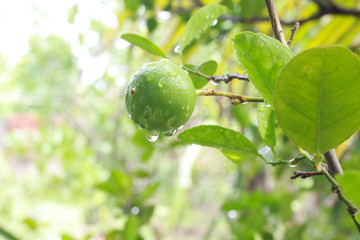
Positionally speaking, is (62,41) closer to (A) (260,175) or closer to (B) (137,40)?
(A) (260,175)

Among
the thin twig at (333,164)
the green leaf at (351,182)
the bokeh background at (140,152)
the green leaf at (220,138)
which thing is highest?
the green leaf at (351,182)

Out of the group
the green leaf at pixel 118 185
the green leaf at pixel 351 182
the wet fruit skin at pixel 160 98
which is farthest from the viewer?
the green leaf at pixel 118 185

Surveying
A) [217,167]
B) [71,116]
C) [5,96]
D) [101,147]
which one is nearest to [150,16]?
Result: [101,147]

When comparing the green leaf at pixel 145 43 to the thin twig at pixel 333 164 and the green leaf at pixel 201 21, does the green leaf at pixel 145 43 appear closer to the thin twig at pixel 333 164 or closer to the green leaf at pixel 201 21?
the green leaf at pixel 201 21

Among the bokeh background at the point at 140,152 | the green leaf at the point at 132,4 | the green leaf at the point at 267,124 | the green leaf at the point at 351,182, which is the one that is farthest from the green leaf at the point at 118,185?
the green leaf at the point at 351,182

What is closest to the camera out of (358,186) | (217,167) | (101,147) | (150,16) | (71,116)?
(358,186)

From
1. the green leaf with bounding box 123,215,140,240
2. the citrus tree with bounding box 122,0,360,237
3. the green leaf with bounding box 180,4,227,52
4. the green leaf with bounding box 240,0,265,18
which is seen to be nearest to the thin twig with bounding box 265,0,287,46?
the citrus tree with bounding box 122,0,360,237

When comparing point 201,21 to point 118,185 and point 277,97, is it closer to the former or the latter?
point 277,97
